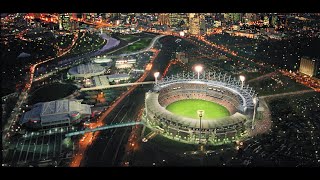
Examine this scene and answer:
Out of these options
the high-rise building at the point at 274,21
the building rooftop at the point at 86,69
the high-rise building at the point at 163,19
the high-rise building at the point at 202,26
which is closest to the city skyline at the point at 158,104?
→ the building rooftop at the point at 86,69

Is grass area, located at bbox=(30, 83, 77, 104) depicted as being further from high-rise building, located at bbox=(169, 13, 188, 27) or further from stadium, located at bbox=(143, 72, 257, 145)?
high-rise building, located at bbox=(169, 13, 188, 27)

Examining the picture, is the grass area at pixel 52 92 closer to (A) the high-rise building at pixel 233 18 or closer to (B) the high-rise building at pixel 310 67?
(B) the high-rise building at pixel 310 67

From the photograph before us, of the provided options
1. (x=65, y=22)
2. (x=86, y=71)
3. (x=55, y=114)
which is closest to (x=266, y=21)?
(x=65, y=22)

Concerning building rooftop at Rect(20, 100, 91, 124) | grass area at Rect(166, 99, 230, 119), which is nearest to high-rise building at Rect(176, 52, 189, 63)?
grass area at Rect(166, 99, 230, 119)

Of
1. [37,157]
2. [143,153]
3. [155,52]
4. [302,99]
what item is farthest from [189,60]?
[37,157]

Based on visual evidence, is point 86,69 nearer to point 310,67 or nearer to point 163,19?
point 310,67

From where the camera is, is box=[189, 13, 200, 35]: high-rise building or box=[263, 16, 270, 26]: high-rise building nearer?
box=[189, 13, 200, 35]: high-rise building
